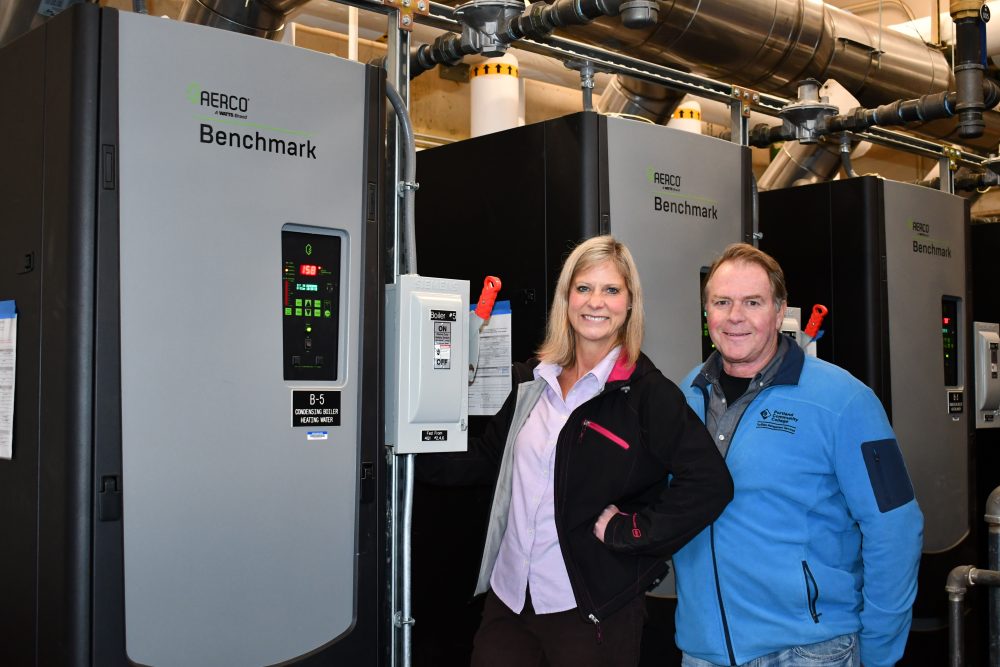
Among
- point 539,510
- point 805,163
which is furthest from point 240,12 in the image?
point 805,163

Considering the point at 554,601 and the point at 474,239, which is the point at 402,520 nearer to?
the point at 554,601

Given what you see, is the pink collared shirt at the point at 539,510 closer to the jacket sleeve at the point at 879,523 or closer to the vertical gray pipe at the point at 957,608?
the jacket sleeve at the point at 879,523

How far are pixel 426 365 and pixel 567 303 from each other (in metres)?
0.34

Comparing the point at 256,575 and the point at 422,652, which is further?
the point at 422,652

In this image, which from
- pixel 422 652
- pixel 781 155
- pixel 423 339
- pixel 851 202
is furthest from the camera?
pixel 781 155

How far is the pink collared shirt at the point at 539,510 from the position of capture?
6.73 ft

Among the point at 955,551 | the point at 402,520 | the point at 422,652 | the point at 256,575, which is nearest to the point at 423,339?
the point at 402,520

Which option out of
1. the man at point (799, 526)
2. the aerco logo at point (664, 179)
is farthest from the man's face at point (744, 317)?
the aerco logo at point (664, 179)

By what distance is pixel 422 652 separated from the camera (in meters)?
3.05

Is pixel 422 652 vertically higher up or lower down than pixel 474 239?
lower down

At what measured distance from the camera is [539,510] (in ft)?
6.89

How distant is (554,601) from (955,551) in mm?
2480

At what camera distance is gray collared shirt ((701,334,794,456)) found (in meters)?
2.05

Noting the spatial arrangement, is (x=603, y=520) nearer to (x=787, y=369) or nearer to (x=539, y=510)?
(x=539, y=510)
